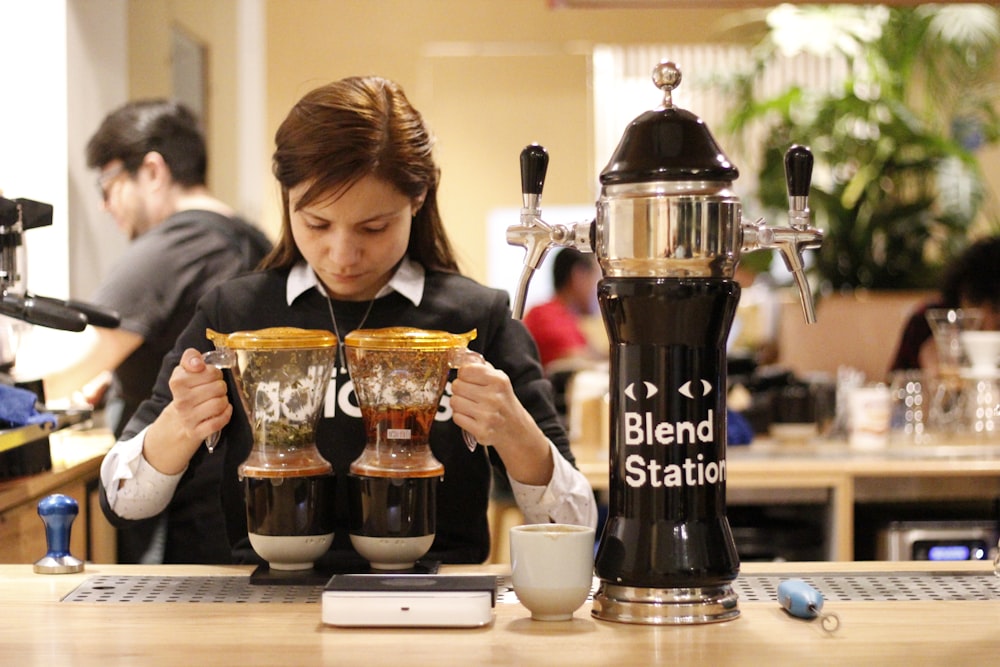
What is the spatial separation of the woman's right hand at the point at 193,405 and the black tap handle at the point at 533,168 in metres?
0.38

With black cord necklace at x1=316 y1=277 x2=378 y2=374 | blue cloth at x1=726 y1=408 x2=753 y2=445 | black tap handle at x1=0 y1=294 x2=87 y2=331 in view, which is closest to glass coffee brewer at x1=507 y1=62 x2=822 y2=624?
black cord necklace at x1=316 y1=277 x2=378 y2=374

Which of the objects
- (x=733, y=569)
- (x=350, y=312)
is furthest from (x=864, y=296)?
(x=733, y=569)

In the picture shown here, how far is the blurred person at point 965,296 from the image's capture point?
139 inches

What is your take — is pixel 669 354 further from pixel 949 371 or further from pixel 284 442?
pixel 949 371

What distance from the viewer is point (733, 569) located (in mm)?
1161

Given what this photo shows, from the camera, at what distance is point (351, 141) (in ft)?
4.94

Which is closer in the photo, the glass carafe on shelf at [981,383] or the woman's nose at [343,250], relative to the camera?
the woman's nose at [343,250]

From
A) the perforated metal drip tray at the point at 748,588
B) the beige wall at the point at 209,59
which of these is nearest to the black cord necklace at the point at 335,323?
the perforated metal drip tray at the point at 748,588

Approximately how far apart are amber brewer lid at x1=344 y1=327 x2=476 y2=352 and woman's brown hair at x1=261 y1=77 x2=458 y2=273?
27 centimetres

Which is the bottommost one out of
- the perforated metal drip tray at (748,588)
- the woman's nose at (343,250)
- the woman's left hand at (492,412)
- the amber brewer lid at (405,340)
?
the perforated metal drip tray at (748,588)

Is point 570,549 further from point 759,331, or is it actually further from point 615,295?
point 759,331

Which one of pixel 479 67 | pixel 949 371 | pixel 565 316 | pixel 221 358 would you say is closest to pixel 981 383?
Result: pixel 949 371

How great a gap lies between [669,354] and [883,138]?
472cm

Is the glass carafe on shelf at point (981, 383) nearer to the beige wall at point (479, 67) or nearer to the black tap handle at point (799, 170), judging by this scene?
the black tap handle at point (799, 170)
